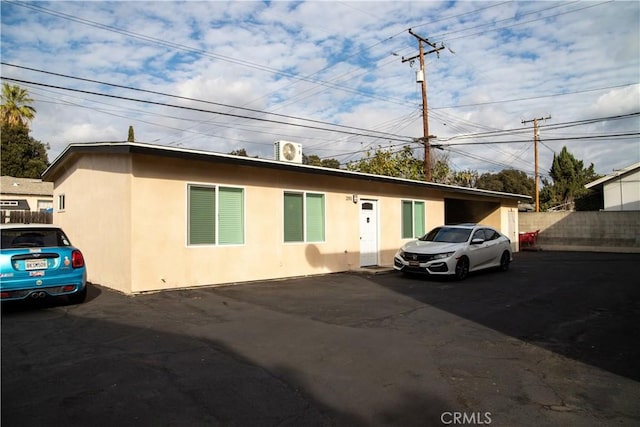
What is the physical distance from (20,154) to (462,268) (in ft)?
131

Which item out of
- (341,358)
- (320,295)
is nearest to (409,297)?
(320,295)

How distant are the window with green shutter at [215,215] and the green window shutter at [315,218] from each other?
8.42 ft

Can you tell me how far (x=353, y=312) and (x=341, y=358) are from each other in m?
2.84

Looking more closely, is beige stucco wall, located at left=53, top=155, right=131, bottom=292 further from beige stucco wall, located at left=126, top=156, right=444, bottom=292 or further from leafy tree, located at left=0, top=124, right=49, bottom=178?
leafy tree, located at left=0, top=124, right=49, bottom=178

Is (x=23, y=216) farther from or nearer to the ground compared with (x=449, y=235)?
farther from the ground

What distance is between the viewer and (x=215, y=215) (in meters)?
11.2

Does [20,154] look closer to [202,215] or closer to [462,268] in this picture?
[202,215]

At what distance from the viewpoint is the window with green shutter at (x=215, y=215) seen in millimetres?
10836

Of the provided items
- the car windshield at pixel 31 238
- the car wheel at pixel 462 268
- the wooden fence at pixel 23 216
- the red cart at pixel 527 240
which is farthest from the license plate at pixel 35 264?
the red cart at pixel 527 240

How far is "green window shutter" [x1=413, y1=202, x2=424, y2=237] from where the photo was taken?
18016mm

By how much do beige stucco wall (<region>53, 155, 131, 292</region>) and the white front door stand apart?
801cm

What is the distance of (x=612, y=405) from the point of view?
4.14 metres

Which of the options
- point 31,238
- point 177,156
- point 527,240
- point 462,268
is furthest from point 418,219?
point 31,238

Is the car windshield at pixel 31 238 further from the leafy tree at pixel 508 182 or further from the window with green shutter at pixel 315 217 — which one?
the leafy tree at pixel 508 182
